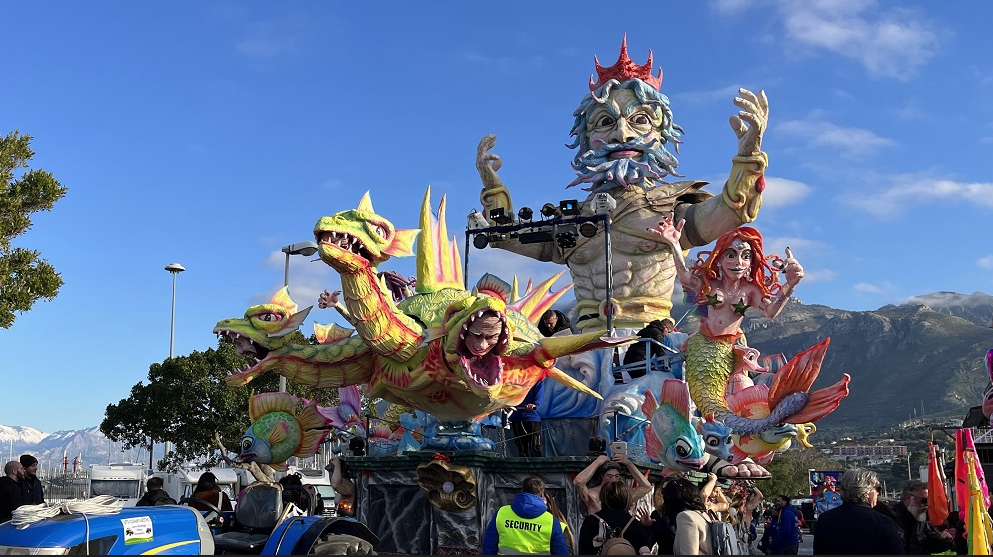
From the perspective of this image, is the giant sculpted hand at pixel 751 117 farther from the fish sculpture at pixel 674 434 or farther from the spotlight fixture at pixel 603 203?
the fish sculpture at pixel 674 434

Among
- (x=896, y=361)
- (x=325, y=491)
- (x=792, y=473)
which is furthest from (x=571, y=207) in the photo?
(x=896, y=361)

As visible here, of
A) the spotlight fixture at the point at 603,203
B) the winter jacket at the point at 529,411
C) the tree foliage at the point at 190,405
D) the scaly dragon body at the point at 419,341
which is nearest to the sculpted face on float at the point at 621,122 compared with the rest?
the spotlight fixture at the point at 603,203

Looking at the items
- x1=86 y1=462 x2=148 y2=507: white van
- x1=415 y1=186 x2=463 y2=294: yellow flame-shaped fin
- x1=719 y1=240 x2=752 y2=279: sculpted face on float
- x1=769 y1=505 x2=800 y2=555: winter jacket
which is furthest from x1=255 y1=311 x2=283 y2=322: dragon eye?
x1=86 y1=462 x2=148 y2=507: white van

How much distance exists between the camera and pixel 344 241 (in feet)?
29.4

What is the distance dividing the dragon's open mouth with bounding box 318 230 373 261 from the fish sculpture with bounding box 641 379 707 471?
153 inches

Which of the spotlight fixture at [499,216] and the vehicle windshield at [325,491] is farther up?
the spotlight fixture at [499,216]

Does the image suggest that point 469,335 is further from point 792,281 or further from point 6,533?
point 792,281

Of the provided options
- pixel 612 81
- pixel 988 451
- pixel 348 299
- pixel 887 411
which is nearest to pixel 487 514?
pixel 348 299

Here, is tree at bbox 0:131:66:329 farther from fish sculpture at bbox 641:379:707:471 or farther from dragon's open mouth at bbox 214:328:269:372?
fish sculpture at bbox 641:379:707:471

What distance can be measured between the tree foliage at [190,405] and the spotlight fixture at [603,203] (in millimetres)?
13724

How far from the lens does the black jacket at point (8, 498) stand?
8367 mm

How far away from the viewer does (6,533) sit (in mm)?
5145

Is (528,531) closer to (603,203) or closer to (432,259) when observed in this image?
(432,259)

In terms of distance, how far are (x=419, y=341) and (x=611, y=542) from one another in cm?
498
